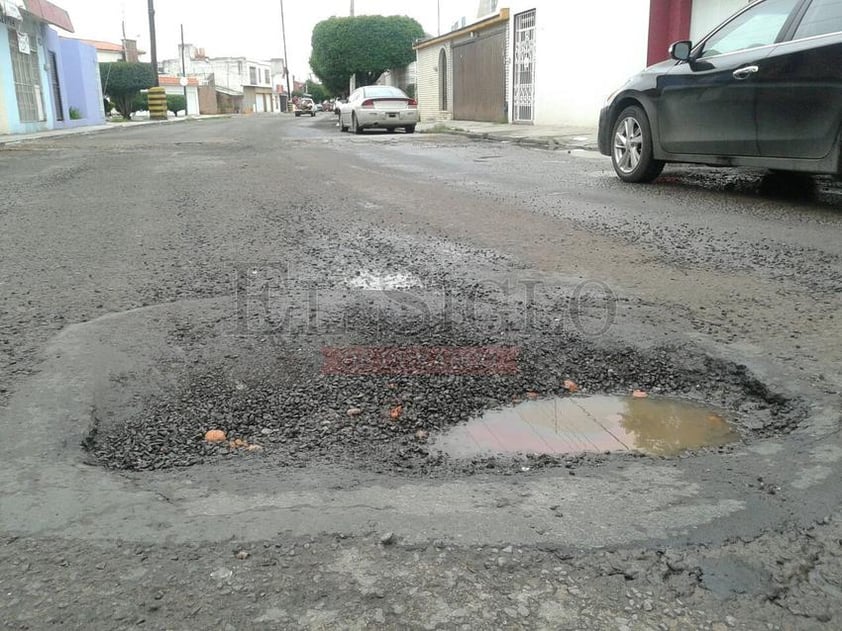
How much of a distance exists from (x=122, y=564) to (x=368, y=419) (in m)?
0.99

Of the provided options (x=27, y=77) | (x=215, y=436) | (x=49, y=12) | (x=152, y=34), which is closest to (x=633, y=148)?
(x=215, y=436)

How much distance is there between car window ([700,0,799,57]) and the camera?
6.18 meters

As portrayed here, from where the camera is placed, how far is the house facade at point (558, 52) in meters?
15.9

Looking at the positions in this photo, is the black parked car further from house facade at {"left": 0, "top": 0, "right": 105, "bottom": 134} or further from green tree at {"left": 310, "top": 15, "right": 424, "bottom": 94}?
green tree at {"left": 310, "top": 15, "right": 424, "bottom": 94}

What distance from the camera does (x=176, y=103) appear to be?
58.2 metres

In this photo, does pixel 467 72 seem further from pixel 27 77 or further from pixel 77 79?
pixel 77 79

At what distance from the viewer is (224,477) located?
6.86ft

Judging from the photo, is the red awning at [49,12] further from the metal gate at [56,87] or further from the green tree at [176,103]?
the green tree at [176,103]

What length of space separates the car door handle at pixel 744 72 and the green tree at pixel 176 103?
187ft

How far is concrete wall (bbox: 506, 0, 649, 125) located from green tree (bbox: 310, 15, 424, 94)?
24.3 metres

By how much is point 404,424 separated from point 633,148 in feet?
20.6

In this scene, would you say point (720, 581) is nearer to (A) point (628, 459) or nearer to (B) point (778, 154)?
(A) point (628, 459)

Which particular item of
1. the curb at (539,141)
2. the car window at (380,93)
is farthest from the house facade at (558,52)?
the car window at (380,93)

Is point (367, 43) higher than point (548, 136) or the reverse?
higher
